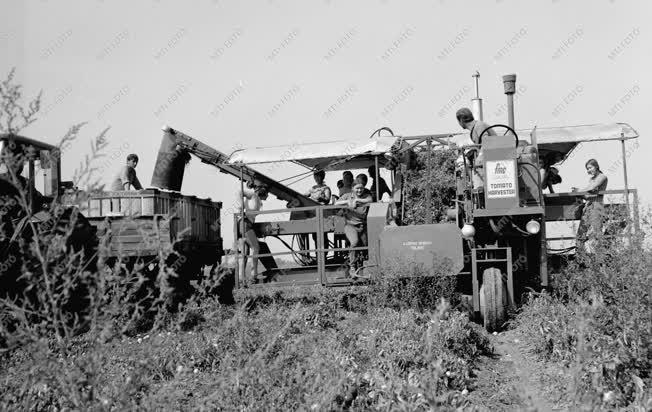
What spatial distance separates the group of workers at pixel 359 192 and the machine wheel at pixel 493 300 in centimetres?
126

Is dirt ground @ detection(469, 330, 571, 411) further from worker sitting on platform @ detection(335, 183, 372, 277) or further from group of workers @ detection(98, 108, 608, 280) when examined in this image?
worker sitting on platform @ detection(335, 183, 372, 277)

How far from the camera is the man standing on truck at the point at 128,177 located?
12.1m

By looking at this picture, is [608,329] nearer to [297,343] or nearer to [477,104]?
[297,343]

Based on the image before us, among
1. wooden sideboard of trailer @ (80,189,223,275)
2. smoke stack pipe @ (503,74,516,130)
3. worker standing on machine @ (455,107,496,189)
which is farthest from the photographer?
smoke stack pipe @ (503,74,516,130)

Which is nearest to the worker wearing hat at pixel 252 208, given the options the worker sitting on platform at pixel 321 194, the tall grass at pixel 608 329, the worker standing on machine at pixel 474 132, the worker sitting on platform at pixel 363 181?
the worker sitting on platform at pixel 321 194

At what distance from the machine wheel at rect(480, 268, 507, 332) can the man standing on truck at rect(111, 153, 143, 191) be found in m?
6.00

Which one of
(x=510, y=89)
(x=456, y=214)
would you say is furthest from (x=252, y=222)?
(x=510, y=89)

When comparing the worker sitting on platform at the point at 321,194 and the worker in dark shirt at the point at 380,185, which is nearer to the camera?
the worker in dark shirt at the point at 380,185

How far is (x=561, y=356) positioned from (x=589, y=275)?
65.5 inches

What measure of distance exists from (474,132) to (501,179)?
893 millimetres

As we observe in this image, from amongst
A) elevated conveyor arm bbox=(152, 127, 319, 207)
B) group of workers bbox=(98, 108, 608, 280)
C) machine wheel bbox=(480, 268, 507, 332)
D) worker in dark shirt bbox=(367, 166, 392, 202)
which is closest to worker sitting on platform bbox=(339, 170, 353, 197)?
group of workers bbox=(98, 108, 608, 280)

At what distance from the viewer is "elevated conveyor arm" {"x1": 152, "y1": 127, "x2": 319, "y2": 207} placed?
1240 centimetres

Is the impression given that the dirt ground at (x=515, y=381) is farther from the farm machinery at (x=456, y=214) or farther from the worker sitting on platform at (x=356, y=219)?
the worker sitting on platform at (x=356, y=219)

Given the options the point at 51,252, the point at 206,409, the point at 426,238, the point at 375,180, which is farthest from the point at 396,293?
the point at 51,252
